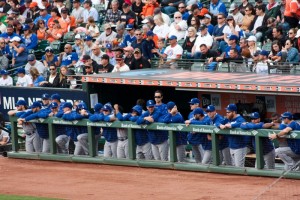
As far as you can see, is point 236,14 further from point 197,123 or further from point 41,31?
point 41,31

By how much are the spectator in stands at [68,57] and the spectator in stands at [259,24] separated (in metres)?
4.36

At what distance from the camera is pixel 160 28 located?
80.8ft

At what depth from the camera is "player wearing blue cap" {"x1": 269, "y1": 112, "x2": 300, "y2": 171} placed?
17.8 metres

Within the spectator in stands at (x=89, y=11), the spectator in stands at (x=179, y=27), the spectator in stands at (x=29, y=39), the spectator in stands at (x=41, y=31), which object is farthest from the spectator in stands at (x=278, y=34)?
the spectator in stands at (x=41, y=31)

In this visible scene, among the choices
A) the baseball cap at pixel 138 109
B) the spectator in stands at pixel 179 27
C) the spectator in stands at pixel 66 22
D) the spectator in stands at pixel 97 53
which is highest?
the spectator in stands at pixel 66 22

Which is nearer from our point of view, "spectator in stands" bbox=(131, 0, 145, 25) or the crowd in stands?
the crowd in stands

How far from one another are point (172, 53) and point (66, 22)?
5185mm

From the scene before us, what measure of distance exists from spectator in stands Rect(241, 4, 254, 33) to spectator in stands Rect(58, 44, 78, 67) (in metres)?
4.17

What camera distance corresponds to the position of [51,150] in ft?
70.3

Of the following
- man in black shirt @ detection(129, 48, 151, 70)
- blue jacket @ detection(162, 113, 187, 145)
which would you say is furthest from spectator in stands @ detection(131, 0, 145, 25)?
blue jacket @ detection(162, 113, 187, 145)

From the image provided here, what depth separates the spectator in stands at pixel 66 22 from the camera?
2705 centimetres

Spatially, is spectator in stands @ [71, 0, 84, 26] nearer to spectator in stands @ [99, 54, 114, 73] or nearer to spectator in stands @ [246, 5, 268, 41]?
spectator in stands @ [99, 54, 114, 73]

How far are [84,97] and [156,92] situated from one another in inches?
91.4

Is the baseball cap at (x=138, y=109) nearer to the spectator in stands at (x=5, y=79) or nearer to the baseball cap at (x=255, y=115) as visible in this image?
the baseball cap at (x=255, y=115)
